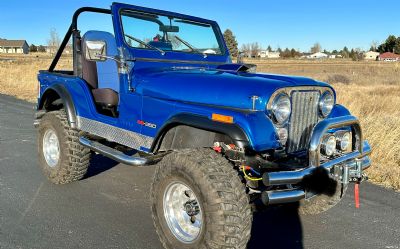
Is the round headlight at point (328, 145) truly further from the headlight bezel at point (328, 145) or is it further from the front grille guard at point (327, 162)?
the front grille guard at point (327, 162)

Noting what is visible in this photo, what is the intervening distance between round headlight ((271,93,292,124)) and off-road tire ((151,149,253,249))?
560 millimetres

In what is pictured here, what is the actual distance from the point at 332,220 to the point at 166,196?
1.85m

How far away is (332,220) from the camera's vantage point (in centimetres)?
404

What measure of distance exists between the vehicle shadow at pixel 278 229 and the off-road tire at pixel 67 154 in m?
2.24

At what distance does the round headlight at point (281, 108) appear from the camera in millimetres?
3125

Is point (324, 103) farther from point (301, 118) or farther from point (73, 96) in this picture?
point (73, 96)

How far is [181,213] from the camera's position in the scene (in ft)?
10.9

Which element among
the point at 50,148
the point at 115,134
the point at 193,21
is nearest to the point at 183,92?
the point at 115,134

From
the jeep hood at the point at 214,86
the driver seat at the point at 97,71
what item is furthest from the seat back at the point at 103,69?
the jeep hood at the point at 214,86

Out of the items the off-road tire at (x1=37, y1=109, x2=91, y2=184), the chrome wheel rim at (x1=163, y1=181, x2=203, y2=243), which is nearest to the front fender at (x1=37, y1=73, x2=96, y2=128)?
the off-road tire at (x1=37, y1=109, x2=91, y2=184)

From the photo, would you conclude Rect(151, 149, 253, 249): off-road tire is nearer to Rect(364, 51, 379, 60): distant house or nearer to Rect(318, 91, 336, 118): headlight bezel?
Rect(318, 91, 336, 118): headlight bezel

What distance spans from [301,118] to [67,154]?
2863mm

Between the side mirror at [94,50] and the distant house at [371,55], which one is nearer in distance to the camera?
the side mirror at [94,50]

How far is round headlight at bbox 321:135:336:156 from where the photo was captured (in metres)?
3.28
